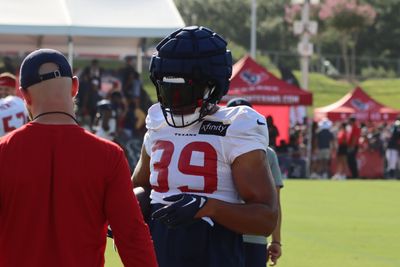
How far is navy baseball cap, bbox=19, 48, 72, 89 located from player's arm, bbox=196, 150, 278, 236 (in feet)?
2.64

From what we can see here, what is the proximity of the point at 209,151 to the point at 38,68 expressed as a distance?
0.82m

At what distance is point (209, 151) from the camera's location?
442cm

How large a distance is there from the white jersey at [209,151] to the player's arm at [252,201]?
0.05 metres

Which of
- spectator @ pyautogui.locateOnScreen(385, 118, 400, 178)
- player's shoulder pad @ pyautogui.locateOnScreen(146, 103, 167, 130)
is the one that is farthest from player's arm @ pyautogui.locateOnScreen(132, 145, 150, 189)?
spectator @ pyautogui.locateOnScreen(385, 118, 400, 178)

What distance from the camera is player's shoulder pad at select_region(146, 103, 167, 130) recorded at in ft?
15.1

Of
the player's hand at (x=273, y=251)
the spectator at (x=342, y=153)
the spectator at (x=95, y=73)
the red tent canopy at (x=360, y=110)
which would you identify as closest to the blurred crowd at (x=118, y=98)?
the spectator at (x=95, y=73)

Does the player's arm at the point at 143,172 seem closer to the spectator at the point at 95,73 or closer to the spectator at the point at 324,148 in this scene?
the spectator at the point at 95,73

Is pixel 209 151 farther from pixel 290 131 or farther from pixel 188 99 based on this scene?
pixel 290 131

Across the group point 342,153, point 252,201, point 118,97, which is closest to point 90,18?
point 118,97

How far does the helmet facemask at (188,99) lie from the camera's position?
176 inches

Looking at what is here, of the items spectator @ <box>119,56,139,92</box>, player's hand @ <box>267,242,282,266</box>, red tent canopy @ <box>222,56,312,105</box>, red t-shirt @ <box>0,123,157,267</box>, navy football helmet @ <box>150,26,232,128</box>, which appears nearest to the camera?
red t-shirt @ <box>0,123,157,267</box>

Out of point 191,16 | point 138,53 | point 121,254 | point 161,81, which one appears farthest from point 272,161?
point 191,16

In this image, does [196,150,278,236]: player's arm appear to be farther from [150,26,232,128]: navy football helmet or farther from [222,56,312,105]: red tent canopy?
[222,56,312,105]: red tent canopy

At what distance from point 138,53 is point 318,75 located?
29425 mm
